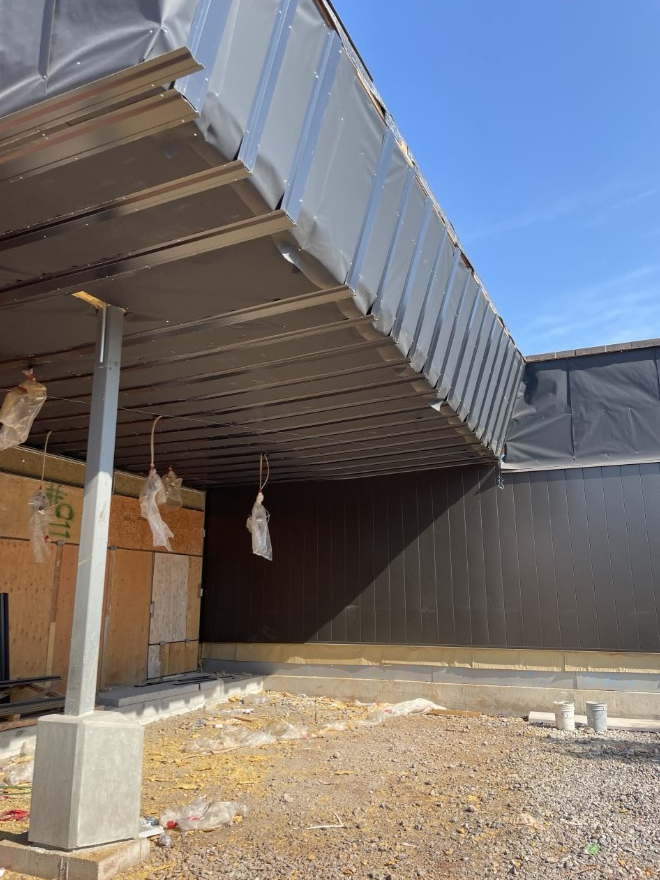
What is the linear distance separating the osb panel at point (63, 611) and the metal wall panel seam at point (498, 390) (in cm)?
610

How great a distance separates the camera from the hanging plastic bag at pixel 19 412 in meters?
4.91

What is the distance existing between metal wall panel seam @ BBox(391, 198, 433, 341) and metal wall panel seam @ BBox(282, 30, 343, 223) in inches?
72.8

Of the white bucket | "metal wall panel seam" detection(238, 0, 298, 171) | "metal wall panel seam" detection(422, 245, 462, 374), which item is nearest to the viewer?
"metal wall panel seam" detection(238, 0, 298, 171)

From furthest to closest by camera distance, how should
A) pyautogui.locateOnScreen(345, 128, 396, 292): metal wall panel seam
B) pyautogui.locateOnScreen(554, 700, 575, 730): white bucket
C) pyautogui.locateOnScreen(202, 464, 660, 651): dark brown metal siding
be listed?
pyautogui.locateOnScreen(202, 464, 660, 651): dark brown metal siding < pyautogui.locateOnScreen(554, 700, 575, 730): white bucket < pyautogui.locateOnScreen(345, 128, 396, 292): metal wall panel seam

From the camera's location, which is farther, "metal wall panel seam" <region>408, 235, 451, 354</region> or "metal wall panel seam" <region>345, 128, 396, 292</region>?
"metal wall panel seam" <region>408, 235, 451, 354</region>

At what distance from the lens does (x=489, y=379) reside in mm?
8375

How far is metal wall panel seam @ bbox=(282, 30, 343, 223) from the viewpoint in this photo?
12.3ft

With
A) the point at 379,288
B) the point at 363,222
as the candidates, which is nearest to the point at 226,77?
the point at 363,222

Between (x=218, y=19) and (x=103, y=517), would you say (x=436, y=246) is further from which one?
(x=103, y=517)

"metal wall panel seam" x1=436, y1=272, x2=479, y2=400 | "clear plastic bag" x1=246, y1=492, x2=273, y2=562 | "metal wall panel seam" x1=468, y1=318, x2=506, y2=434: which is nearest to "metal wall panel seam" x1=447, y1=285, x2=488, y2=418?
"metal wall panel seam" x1=436, y1=272, x2=479, y2=400

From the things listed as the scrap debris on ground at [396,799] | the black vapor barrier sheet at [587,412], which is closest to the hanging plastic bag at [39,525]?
the scrap debris on ground at [396,799]

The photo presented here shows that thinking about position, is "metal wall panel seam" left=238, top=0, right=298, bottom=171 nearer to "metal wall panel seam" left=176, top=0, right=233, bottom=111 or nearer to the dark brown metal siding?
"metal wall panel seam" left=176, top=0, right=233, bottom=111

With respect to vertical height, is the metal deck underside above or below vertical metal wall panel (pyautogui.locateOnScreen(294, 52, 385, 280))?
below

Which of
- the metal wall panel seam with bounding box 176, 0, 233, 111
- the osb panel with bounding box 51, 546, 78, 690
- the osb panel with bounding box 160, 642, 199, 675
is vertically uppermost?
the metal wall panel seam with bounding box 176, 0, 233, 111
